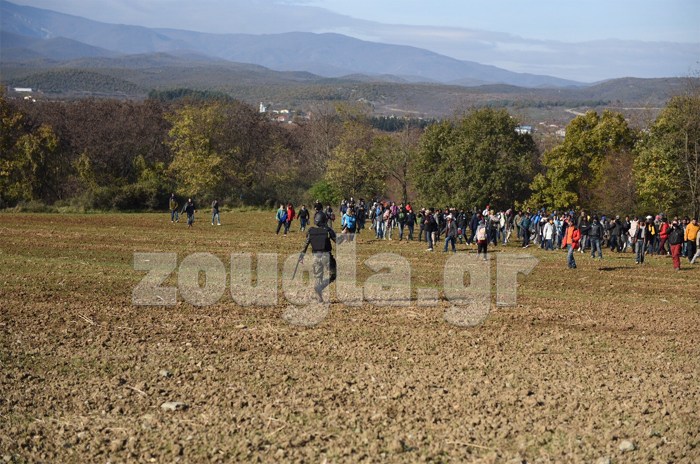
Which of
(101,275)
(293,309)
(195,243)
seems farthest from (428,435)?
(195,243)

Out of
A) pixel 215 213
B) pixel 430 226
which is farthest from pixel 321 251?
pixel 215 213

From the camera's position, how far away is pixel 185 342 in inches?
484

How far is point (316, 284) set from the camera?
50.6 ft

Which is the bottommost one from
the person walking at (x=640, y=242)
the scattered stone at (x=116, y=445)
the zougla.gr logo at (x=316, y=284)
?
the scattered stone at (x=116, y=445)

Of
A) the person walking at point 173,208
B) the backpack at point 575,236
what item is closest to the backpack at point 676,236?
the backpack at point 575,236

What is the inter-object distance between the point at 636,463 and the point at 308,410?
12.3ft

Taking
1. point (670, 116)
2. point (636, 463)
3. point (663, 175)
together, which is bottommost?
point (636, 463)

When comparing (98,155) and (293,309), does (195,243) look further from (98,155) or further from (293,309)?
(98,155)

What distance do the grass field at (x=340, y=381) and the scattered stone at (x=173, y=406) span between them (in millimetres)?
60

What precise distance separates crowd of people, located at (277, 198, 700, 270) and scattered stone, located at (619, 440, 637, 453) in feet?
53.1

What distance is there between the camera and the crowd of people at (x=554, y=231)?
25.5 meters

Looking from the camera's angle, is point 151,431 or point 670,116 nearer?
point 151,431

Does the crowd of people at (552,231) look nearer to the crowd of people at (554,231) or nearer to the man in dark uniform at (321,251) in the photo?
the crowd of people at (554,231)

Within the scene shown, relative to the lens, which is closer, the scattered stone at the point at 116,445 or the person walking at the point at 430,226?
the scattered stone at the point at 116,445
